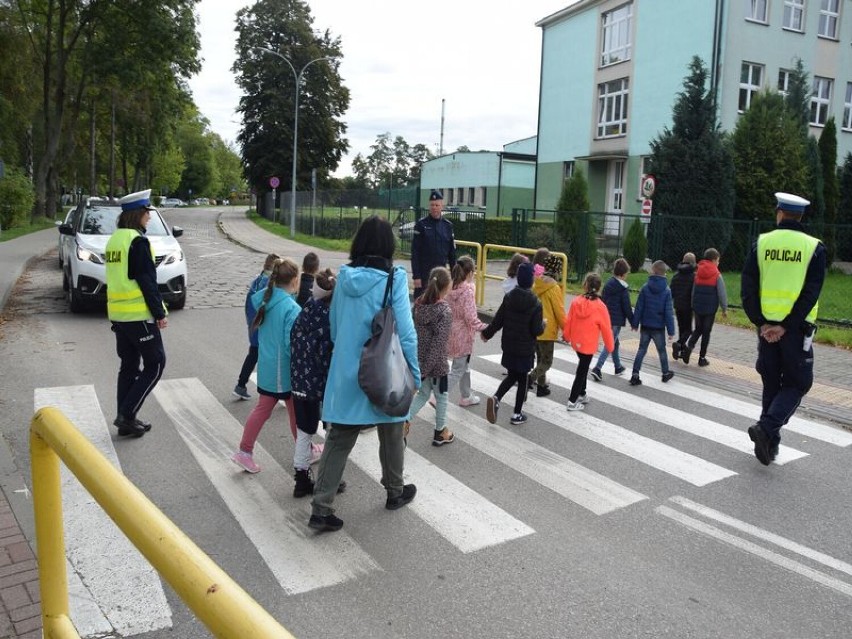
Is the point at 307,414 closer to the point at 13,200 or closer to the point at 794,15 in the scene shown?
the point at 794,15

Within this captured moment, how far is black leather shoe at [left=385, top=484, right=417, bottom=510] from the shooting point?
4.87 m

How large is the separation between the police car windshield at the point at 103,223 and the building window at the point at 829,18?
2946 centimetres

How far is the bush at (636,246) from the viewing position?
20.9m

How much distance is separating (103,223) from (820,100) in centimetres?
3014

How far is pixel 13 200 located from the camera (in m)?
32.1

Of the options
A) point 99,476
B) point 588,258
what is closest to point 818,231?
point 588,258

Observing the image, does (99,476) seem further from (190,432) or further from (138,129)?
(138,129)

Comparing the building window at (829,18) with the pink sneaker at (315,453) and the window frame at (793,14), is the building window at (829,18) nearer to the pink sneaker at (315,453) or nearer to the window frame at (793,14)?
the window frame at (793,14)

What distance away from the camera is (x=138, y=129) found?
48625 millimetres

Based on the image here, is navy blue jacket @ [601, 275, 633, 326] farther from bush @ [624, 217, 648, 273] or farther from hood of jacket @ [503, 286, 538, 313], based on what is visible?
bush @ [624, 217, 648, 273]

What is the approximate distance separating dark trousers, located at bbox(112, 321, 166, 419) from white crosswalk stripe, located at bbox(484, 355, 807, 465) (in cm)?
451

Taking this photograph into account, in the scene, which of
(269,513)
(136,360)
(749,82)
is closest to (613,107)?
(749,82)

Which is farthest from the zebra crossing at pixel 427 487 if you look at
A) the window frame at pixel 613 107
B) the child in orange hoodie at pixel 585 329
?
the window frame at pixel 613 107

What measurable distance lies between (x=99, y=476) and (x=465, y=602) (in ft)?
7.73
